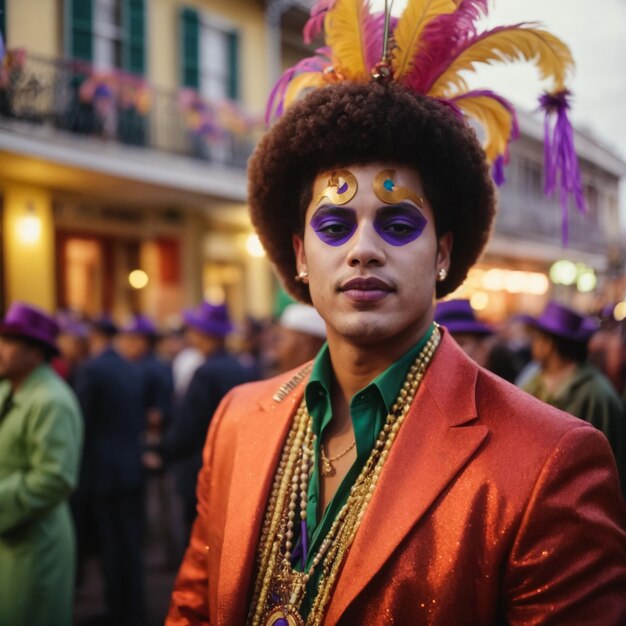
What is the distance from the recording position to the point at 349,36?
1.99 m

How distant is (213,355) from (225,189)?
7.02 meters

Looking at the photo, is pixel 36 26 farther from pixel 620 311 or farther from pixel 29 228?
pixel 620 311

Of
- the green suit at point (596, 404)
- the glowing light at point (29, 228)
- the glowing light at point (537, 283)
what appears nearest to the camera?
the green suit at point (596, 404)

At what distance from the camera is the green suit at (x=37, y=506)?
3.33 metres

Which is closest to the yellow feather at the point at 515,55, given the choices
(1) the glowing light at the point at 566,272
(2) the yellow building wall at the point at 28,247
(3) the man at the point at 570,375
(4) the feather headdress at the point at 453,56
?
(4) the feather headdress at the point at 453,56

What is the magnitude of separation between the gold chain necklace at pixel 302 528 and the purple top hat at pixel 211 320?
3.56 metres

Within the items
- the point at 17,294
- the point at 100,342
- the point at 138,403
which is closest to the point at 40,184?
the point at 17,294

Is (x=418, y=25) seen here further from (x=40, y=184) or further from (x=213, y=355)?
(x=40, y=184)

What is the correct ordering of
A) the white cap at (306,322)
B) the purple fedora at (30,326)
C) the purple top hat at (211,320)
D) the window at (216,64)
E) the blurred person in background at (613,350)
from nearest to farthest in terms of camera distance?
the purple fedora at (30,326)
the white cap at (306,322)
the blurred person in background at (613,350)
the purple top hat at (211,320)
the window at (216,64)

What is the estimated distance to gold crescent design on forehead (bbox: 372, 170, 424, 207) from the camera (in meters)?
1.81

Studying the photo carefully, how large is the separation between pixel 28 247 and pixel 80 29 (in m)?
3.48

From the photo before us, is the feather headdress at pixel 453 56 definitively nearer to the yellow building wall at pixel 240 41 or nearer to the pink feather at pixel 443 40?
the pink feather at pixel 443 40

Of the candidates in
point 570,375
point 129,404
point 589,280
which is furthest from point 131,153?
point 589,280

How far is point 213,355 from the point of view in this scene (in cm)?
541
